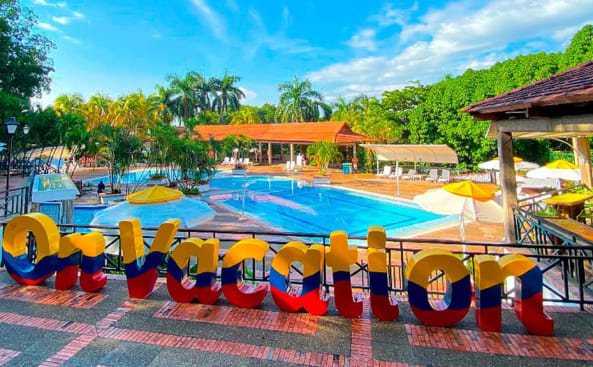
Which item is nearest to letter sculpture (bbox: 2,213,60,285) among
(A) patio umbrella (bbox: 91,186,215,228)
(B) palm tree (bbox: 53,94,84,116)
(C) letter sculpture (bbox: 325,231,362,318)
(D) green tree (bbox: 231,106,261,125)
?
(A) patio umbrella (bbox: 91,186,215,228)

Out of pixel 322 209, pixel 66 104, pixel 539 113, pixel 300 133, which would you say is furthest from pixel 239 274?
pixel 66 104

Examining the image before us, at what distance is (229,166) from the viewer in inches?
1339

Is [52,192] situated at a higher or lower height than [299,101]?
lower

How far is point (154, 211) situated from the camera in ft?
20.0

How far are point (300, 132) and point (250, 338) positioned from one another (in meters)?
27.6

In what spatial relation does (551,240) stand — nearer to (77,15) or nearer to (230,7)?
(230,7)

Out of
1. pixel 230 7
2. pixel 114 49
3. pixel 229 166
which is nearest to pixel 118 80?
pixel 114 49

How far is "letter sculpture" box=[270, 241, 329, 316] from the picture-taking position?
422 centimetres

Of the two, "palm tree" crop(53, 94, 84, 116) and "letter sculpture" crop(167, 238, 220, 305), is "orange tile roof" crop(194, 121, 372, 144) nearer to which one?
"palm tree" crop(53, 94, 84, 116)

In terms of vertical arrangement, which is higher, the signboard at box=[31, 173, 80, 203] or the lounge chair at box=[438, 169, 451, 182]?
the signboard at box=[31, 173, 80, 203]

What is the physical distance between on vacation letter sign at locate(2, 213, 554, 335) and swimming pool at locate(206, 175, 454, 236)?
24.8 feet

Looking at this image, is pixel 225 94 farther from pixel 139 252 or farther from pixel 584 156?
pixel 139 252

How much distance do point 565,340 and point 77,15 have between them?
A: 69.6ft

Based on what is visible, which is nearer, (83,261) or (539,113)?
(539,113)
